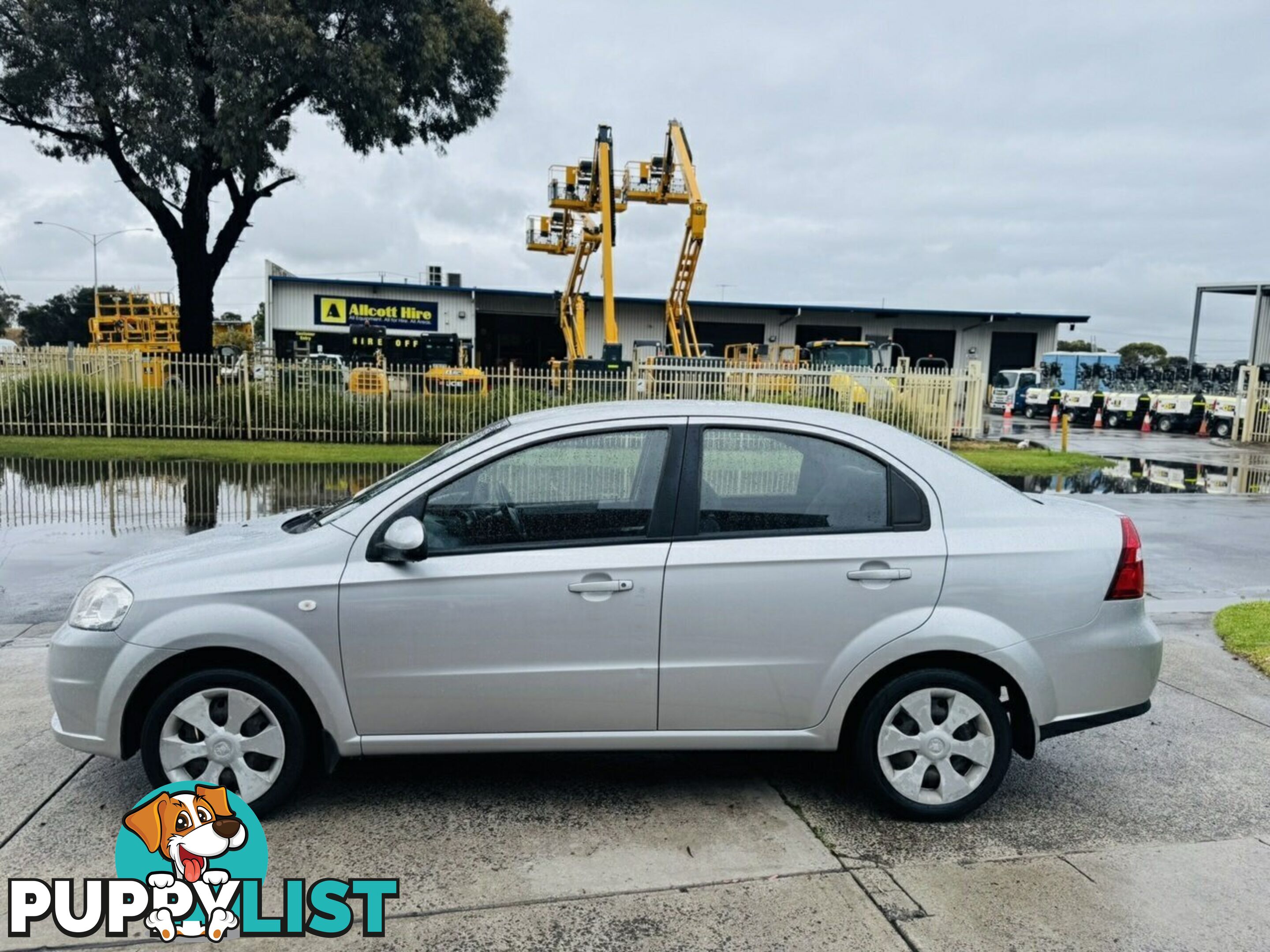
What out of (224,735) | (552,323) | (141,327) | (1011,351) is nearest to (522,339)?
(552,323)

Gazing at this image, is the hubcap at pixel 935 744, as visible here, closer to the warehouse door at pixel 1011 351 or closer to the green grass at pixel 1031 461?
the green grass at pixel 1031 461

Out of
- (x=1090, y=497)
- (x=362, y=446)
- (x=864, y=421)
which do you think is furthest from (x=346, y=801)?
(x=362, y=446)

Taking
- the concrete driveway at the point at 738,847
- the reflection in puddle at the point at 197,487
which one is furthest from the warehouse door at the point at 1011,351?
the concrete driveway at the point at 738,847

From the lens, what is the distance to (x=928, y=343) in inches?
2021

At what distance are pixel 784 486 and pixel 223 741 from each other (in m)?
2.47

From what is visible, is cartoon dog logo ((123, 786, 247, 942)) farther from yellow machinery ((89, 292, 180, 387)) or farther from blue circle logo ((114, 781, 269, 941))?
yellow machinery ((89, 292, 180, 387))

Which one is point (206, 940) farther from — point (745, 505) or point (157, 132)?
point (157, 132)

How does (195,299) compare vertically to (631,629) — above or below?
above

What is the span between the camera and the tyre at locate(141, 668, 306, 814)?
3562 mm

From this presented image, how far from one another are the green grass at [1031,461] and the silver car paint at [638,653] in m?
12.4

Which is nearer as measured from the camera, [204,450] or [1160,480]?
[204,450]

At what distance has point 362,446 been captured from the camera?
59.4 feet

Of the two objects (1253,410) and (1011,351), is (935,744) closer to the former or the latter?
(1253,410)

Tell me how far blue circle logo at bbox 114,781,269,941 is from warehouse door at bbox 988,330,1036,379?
5190 centimetres
